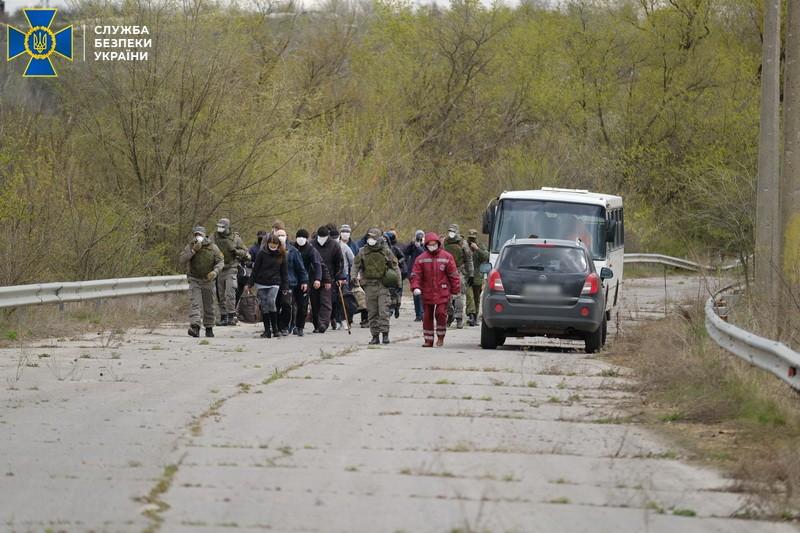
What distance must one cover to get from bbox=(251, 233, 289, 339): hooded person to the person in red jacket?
7.68 feet

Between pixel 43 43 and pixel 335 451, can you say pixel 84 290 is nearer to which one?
pixel 43 43

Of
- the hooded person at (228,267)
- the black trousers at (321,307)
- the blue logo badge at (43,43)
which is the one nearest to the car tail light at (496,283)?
the black trousers at (321,307)

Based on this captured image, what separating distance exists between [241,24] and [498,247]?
11.7 meters

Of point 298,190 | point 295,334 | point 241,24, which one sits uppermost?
point 241,24

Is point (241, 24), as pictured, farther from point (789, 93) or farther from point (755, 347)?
point (755, 347)

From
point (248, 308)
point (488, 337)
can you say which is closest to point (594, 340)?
point (488, 337)

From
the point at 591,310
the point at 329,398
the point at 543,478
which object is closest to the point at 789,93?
the point at 591,310

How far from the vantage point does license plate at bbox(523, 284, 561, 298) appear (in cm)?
1947

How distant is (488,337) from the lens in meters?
20.0

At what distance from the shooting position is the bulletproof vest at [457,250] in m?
25.8

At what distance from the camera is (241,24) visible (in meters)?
34.3

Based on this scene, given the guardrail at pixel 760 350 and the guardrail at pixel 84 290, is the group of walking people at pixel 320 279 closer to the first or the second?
the guardrail at pixel 84 290

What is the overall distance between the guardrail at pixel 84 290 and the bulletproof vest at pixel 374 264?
14.8ft

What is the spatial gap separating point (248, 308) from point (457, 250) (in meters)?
4.05
